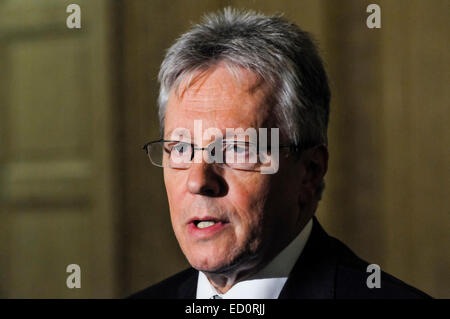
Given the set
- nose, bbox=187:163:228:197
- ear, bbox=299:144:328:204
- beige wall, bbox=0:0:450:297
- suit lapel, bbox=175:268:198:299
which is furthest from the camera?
beige wall, bbox=0:0:450:297

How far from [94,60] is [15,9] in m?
0.41

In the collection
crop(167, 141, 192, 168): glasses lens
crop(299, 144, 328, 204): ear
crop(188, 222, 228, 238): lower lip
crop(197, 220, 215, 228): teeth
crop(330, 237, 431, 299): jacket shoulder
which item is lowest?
crop(330, 237, 431, 299): jacket shoulder

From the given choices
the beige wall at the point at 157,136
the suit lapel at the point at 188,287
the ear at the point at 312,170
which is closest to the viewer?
the ear at the point at 312,170

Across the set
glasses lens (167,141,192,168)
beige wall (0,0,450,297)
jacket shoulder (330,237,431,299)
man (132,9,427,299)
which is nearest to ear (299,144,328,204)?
man (132,9,427,299)

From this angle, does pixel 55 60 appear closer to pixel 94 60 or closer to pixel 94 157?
pixel 94 60

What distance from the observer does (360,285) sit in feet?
3.68

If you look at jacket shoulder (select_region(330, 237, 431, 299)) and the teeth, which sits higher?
the teeth

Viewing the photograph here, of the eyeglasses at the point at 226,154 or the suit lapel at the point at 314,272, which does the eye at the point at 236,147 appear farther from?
the suit lapel at the point at 314,272

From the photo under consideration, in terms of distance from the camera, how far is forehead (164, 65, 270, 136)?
1.05 m

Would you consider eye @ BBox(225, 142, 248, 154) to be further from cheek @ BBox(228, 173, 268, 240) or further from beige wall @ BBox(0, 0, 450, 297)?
beige wall @ BBox(0, 0, 450, 297)

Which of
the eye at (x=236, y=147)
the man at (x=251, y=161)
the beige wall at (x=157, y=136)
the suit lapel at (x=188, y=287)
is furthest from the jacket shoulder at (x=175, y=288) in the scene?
the beige wall at (x=157, y=136)

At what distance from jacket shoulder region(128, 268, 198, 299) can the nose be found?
0.31 metres

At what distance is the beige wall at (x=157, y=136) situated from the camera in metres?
1.81

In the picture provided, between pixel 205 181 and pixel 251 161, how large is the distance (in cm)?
10
